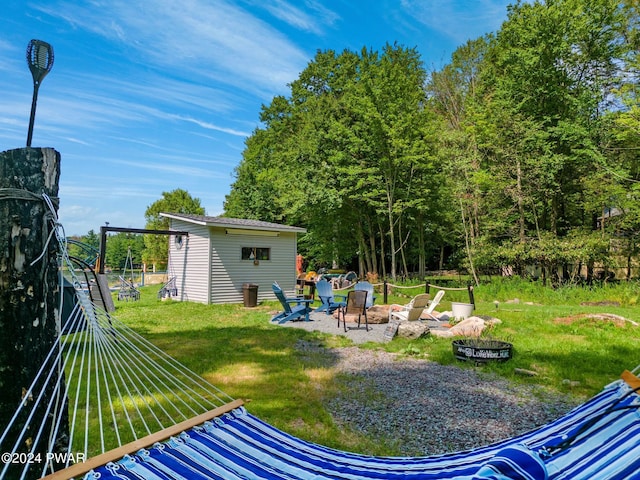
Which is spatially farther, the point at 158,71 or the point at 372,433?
the point at 158,71

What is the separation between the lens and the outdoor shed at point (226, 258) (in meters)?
12.7

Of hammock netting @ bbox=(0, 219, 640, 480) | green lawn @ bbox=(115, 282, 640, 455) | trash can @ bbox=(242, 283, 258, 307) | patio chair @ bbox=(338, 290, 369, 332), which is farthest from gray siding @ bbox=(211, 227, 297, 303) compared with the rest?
hammock netting @ bbox=(0, 219, 640, 480)

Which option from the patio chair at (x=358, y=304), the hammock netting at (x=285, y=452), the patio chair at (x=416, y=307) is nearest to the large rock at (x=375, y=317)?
the patio chair at (x=416, y=307)

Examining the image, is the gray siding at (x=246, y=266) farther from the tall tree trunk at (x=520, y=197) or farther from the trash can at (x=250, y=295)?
the tall tree trunk at (x=520, y=197)

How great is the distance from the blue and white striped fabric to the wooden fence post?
1.48 feet

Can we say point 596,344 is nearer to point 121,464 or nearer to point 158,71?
point 121,464

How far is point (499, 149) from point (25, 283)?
Answer: 1686 centimetres

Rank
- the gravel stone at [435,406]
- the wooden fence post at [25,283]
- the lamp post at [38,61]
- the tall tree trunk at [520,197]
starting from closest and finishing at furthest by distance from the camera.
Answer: the wooden fence post at [25,283]
the lamp post at [38,61]
the gravel stone at [435,406]
the tall tree trunk at [520,197]

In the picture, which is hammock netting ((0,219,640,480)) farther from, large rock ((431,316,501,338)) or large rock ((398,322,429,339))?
large rock ((431,316,501,338))

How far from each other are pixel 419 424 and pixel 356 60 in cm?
2428

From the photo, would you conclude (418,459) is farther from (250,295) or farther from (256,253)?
(256,253)

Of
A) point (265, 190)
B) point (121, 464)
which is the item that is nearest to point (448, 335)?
Answer: point (121, 464)

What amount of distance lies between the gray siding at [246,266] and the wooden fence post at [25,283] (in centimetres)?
1107

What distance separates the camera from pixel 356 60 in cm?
2405
